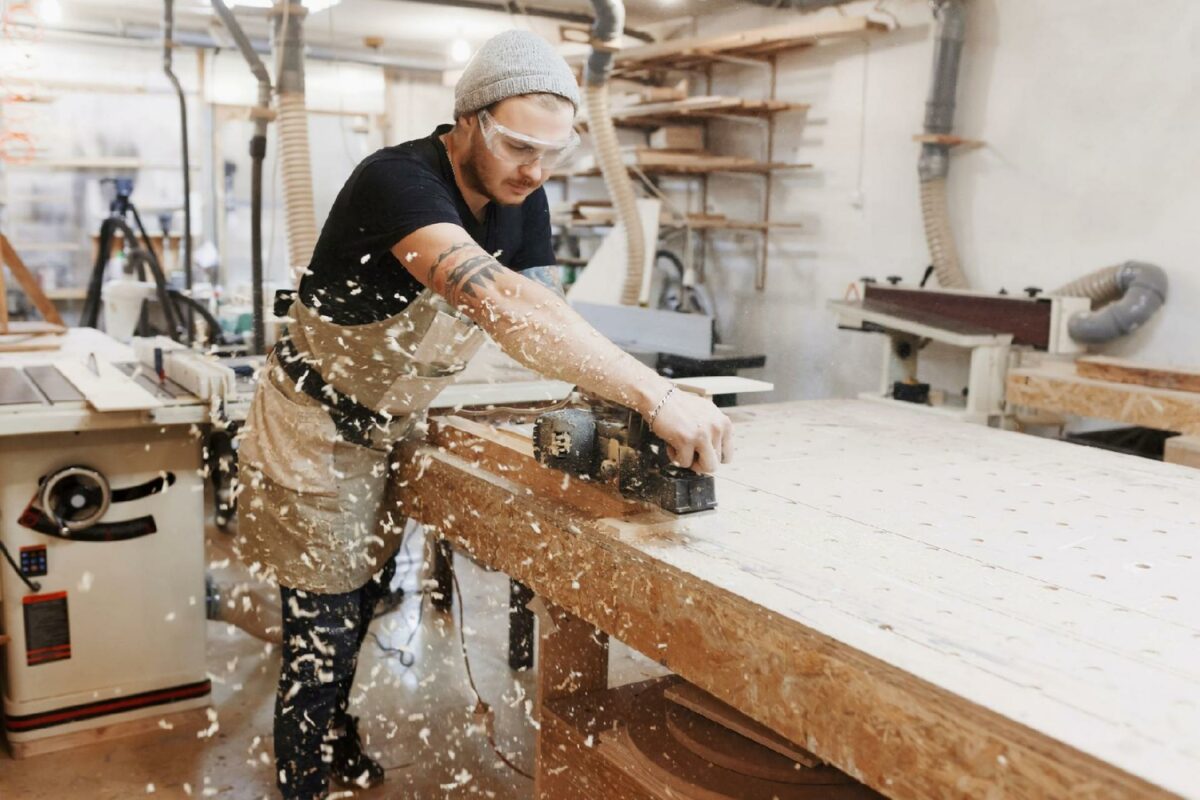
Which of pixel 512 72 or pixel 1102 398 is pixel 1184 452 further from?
pixel 512 72

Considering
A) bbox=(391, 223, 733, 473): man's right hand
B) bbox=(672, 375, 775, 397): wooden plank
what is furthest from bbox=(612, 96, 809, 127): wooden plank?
bbox=(391, 223, 733, 473): man's right hand

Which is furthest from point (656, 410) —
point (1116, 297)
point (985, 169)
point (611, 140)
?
point (985, 169)

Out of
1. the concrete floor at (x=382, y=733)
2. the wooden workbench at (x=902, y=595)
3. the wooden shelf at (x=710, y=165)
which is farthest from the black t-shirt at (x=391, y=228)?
the wooden shelf at (x=710, y=165)

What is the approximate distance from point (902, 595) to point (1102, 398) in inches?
73.8

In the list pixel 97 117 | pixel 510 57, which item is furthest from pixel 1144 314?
pixel 97 117

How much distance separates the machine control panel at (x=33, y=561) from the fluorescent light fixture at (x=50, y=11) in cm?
471

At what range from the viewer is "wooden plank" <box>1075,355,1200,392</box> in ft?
8.59

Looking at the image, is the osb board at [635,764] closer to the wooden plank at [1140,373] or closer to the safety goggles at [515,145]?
the safety goggles at [515,145]

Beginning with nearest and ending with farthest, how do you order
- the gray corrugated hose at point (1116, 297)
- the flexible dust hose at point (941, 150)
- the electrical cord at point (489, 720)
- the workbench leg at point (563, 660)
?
the workbench leg at point (563, 660) < the electrical cord at point (489, 720) < the gray corrugated hose at point (1116, 297) < the flexible dust hose at point (941, 150)

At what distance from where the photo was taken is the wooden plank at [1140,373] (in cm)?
262

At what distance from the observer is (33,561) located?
7.38ft

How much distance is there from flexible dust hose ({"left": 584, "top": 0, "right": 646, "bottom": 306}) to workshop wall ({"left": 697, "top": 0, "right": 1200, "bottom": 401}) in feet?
3.28

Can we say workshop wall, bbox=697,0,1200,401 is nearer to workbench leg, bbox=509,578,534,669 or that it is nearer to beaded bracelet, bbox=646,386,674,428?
workbench leg, bbox=509,578,534,669

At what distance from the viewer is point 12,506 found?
2201 mm
